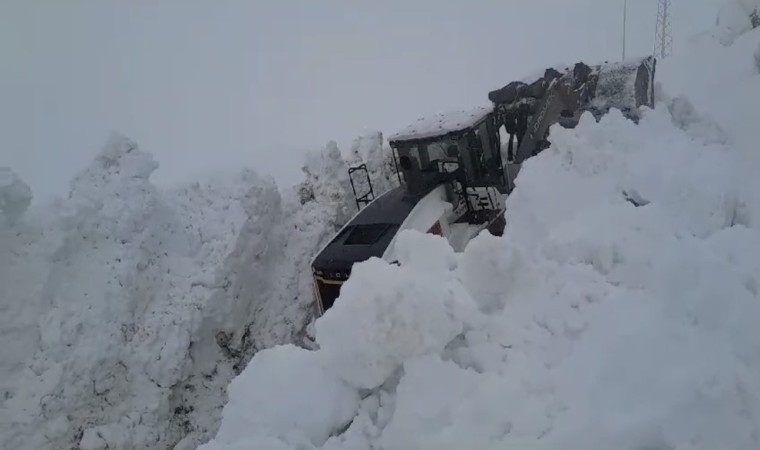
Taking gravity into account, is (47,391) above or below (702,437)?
below

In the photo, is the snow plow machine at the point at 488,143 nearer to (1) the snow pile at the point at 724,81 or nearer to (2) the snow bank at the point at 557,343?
(1) the snow pile at the point at 724,81

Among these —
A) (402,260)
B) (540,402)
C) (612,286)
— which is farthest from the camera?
(402,260)

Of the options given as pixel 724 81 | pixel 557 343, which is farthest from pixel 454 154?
pixel 557 343

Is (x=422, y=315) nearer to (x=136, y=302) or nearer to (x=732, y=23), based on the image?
(x=136, y=302)

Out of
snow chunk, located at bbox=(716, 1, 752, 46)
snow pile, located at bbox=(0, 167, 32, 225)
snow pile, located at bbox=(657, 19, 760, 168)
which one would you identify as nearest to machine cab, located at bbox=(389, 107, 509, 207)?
snow pile, located at bbox=(657, 19, 760, 168)

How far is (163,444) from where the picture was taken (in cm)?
609

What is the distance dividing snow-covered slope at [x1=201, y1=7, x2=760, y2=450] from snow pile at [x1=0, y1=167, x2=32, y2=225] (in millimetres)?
5002

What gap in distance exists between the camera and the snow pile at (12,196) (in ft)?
20.6

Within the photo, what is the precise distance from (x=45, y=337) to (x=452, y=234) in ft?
16.3

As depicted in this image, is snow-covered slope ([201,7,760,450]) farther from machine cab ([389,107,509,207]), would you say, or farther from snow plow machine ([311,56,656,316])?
machine cab ([389,107,509,207])

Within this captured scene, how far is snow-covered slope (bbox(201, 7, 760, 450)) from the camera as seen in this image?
7.64ft

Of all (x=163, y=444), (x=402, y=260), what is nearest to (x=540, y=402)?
(x=402, y=260)

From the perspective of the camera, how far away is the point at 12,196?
634cm

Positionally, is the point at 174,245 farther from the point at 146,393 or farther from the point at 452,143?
the point at 452,143
